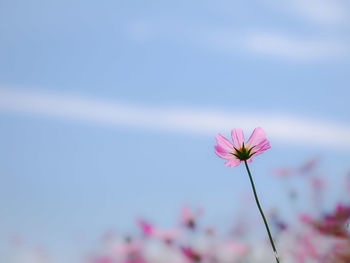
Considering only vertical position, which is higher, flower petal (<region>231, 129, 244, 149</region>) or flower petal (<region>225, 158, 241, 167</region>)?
flower petal (<region>231, 129, 244, 149</region>)

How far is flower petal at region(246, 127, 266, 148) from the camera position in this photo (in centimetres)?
113

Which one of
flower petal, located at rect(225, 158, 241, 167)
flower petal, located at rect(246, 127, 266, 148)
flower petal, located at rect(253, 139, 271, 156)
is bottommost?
flower petal, located at rect(225, 158, 241, 167)

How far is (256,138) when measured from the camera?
3.74 ft

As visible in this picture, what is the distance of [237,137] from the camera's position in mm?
1163

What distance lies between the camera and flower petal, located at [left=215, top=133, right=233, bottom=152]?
1143 millimetres

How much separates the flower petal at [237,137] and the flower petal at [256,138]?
2 centimetres

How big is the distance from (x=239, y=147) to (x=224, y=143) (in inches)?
1.6

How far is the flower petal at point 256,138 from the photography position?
113 cm

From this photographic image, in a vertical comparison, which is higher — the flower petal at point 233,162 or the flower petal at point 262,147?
the flower petal at point 262,147

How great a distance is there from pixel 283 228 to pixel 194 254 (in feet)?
2.97

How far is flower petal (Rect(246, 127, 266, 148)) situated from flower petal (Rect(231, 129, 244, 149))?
22mm

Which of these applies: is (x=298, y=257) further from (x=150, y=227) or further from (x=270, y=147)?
(x=270, y=147)

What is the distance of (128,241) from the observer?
2.61m

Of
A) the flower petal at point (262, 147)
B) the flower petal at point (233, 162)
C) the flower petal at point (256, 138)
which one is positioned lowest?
the flower petal at point (233, 162)
